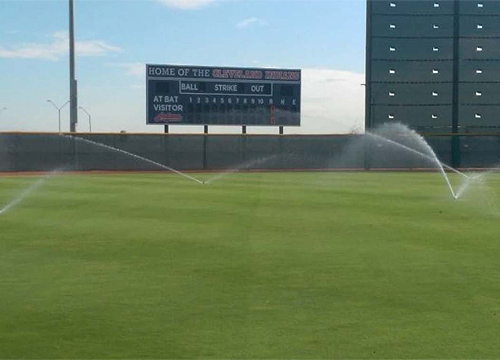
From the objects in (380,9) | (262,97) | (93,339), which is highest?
(380,9)

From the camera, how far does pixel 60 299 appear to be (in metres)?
6.54

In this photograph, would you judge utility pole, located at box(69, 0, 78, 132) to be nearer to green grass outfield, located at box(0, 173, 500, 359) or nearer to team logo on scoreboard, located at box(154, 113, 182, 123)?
team logo on scoreboard, located at box(154, 113, 182, 123)

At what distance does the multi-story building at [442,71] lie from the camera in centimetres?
4859

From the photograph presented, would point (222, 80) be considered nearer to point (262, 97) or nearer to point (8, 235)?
point (262, 97)

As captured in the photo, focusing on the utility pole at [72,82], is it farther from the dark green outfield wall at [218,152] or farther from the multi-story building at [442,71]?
the multi-story building at [442,71]

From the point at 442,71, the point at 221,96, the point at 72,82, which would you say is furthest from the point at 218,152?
the point at 442,71

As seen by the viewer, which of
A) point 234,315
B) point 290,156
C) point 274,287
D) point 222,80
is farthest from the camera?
point 290,156

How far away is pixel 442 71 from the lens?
49469 millimetres

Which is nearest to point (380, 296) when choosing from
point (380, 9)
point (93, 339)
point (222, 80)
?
point (93, 339)

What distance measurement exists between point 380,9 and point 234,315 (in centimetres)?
4447

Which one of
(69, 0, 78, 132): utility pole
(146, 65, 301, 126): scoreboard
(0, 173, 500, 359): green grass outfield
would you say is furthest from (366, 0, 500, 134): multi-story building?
(0, 173, 500, 359): green grass outfield

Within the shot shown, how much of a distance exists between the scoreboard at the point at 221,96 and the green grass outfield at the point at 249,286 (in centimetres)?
2607

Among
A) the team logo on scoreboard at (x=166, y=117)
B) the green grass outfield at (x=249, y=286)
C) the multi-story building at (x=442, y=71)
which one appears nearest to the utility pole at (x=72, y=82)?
the team logo on scoreboard at (x=166, y=117)

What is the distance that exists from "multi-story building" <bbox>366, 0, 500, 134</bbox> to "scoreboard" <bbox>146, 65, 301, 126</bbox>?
9.16 meters
